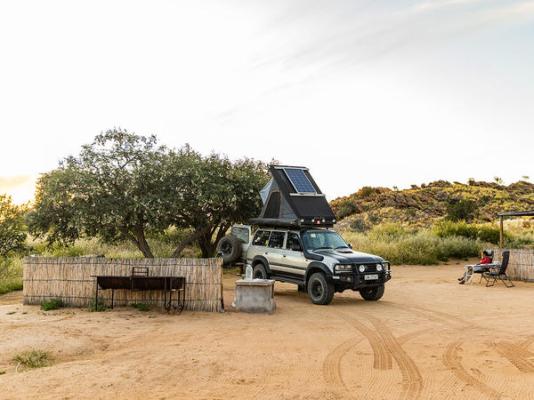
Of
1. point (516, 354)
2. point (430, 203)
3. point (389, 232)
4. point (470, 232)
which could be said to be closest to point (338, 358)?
point (516, 354)

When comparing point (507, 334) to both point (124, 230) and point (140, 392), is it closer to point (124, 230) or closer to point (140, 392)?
point (140, 392)

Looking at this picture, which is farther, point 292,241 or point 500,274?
point 500,274

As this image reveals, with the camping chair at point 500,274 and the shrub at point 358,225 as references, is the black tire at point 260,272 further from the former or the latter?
the shrub at point 358,225

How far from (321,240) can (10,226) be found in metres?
11.5

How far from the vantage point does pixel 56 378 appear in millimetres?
7770

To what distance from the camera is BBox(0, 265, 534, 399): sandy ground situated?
734cm

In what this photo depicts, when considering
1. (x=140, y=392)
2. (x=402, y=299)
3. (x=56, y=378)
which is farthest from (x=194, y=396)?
(x=402, y=299)

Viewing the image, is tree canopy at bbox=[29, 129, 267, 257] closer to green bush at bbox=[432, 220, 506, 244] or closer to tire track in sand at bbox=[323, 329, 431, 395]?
tire track in sand at bbox=[323, 329, 431, 395]

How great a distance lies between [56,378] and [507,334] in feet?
26.5

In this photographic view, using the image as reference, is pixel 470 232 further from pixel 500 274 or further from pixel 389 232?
pixel 500 274

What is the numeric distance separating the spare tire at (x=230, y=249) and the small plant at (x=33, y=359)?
9190 millimetres

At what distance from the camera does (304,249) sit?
15.1 metres

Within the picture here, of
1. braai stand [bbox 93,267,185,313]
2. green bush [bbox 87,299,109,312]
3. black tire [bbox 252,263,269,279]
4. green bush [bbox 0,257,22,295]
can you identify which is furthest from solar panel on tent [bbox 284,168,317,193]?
green bush [bbox 0,257,22,295]

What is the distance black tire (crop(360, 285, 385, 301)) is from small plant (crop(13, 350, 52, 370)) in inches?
356
